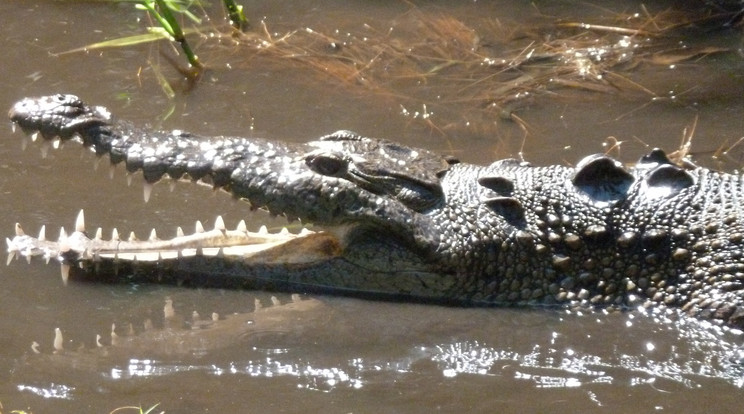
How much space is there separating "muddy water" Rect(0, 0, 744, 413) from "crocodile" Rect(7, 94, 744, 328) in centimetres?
14

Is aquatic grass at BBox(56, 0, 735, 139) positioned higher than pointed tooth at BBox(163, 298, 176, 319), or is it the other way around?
aquatic grass at BBox(56, 0, 735, 139)

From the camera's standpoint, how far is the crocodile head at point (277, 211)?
5477 mm

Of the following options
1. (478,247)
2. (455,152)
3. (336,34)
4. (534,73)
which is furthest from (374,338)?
(336,34)

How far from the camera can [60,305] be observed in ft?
18.1

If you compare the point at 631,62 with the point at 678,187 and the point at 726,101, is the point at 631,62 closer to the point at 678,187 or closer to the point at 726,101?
the point at 726,101

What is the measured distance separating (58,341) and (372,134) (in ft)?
9.86

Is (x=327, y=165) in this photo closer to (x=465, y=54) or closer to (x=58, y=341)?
(x=58, y=341)

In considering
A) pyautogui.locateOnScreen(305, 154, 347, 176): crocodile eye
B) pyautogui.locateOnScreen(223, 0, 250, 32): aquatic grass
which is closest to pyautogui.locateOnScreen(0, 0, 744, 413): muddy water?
pyautogui.locateOnScreen(223, 0, 250, 32): aquatic grass

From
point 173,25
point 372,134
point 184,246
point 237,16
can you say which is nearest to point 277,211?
point 184,246

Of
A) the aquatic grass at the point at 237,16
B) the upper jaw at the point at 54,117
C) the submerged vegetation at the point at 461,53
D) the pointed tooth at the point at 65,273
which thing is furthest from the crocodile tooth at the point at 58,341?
the aquatic grass at the point at 237,16

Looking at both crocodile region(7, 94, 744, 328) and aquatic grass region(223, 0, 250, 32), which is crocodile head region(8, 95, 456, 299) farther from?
aquatic grass region(223, 0, 250, 32)

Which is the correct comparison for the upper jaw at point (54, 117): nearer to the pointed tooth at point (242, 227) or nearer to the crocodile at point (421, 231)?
the crocodile at point (421, 231)

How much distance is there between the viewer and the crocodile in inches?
217

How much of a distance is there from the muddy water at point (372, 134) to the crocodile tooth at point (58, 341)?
0.14 feet
